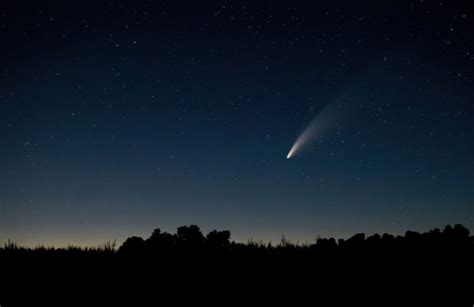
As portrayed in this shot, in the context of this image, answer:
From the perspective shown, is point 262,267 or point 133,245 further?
point 133,245

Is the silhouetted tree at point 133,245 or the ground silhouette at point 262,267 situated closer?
the ground silhouette at point 262,267

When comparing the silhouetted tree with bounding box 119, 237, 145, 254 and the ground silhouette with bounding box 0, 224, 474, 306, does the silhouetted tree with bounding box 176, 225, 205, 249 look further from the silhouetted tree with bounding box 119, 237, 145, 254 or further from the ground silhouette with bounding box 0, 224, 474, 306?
the silhouetted tree with bounding box 119, 237, 145, 254

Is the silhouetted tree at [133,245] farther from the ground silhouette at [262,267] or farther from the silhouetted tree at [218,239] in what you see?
the silhouetted tree at [218,239]

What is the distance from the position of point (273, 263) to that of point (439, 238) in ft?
13.1

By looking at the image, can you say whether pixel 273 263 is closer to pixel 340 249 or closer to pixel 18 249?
pixel 340 249

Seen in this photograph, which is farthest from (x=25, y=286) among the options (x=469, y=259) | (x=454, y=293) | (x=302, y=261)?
(x=469, y=259)

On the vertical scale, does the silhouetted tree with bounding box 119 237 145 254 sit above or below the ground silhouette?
above

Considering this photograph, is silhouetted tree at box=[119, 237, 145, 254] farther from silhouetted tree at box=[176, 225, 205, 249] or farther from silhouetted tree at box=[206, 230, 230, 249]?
silhouetted tree at box=[206, 230, 230, 249]

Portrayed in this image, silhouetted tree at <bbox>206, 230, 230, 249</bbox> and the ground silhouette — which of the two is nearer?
the ground silhouette

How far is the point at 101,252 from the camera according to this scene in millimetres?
12453

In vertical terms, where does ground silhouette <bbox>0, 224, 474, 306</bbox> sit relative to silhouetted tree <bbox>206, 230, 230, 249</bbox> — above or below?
below

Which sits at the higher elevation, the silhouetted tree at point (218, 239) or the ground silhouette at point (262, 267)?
the silhouetted tree at point (218, 239)

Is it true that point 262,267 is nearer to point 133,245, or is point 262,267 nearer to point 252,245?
point 252,245

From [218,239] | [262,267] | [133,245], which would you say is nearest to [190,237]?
[218,239]
